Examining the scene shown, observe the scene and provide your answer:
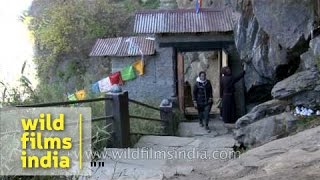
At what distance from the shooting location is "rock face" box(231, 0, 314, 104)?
848 centimetres

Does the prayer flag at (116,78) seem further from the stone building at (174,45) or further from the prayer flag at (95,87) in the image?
the prayer flag at (95,87)

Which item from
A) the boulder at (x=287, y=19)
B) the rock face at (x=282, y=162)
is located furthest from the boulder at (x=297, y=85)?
the rock face at (x=282, y=162)

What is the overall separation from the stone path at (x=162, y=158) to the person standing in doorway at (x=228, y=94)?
3.67 m

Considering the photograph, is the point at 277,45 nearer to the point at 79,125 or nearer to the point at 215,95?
the point at 79,125

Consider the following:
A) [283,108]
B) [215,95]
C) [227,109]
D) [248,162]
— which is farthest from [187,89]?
[248,162]

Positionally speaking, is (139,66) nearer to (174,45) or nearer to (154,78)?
(154,78)

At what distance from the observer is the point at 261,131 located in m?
7.34

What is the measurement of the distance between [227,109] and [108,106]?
6.27 m

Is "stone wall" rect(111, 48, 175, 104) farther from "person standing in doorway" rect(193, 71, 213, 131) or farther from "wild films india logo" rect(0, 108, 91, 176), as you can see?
"wild films india logo" rect(0, 108, 91, 176)

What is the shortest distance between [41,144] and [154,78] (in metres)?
11.5

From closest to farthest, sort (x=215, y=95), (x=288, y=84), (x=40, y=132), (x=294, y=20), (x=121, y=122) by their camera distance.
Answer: (x=40, y=132)
(x=121, y=122)
(x=288, y=84)
(x=294, y=20)
(x=215, y=95)

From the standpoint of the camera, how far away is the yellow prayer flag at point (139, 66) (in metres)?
15.1

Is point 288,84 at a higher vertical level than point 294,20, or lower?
lower

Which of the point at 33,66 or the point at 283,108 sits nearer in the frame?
the point at 283,108
